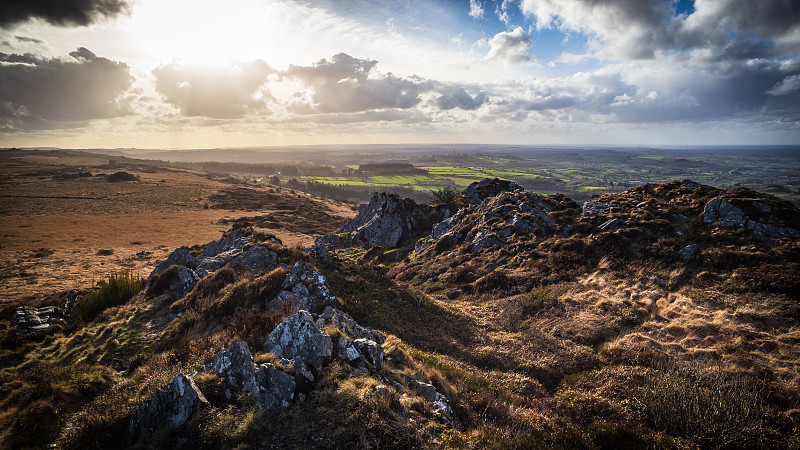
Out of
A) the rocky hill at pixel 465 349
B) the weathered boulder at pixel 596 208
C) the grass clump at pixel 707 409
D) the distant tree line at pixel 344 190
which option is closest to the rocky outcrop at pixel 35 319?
the rocky hill at pixel 465 349

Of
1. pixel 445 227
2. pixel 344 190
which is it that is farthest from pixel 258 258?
pixel 344 190

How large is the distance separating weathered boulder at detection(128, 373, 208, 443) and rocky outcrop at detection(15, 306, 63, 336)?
14.8 meters

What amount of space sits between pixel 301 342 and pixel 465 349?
27.2ft

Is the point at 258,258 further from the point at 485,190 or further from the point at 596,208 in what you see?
the point at 485,190

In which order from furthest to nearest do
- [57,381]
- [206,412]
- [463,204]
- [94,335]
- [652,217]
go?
[463,204] < [652,217] < [94,335] < [57,381] < [206,412]

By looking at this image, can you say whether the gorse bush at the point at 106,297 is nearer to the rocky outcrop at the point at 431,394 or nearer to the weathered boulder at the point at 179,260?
the weathered boulder at the point at 179,260

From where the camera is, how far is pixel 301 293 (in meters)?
14.9

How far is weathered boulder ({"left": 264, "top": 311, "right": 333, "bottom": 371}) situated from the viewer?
9.62m

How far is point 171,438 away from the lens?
6777 mm

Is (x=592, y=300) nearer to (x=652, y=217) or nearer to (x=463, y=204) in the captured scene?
(x=652, y=217)

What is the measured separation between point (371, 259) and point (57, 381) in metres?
29.6

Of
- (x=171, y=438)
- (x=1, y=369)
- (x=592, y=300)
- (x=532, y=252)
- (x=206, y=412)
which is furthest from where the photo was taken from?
(x=532, y=252)

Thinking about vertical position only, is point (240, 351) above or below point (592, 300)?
above

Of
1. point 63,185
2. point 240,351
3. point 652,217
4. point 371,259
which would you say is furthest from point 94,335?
point 63,185
